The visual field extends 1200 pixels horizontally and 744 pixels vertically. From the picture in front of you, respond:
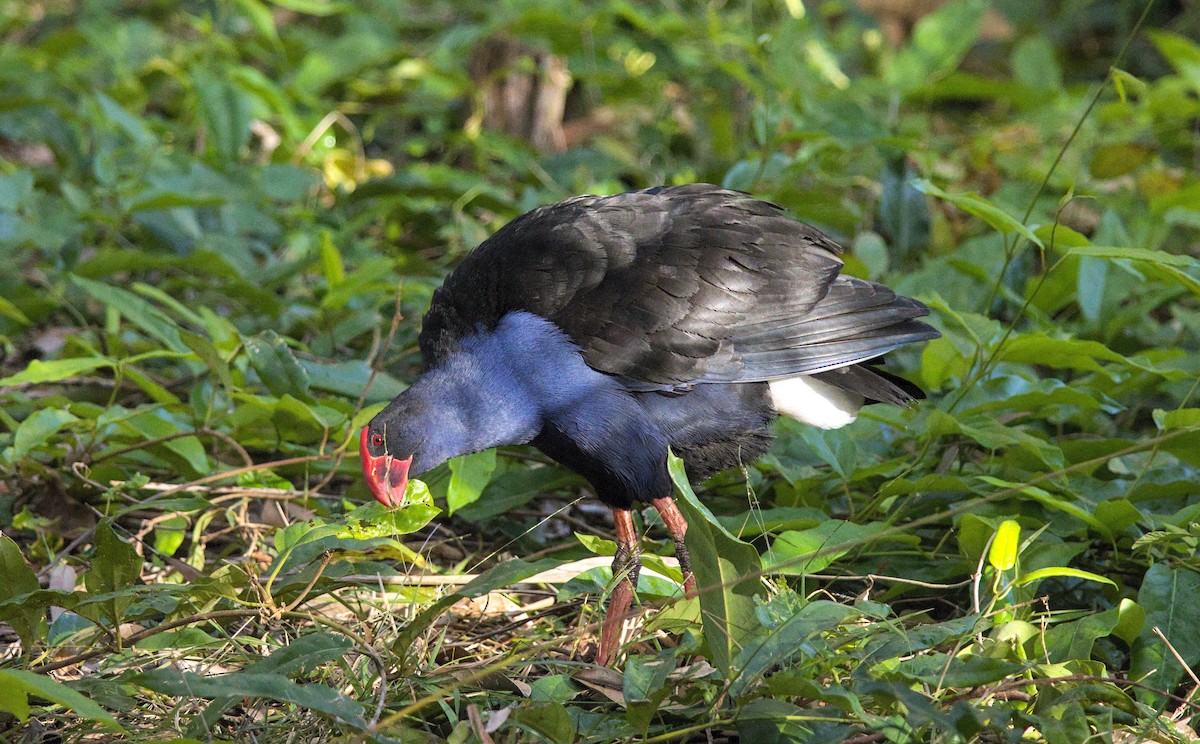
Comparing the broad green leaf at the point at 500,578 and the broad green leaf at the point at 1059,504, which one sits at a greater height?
the broad green leaf at the point at 500,578

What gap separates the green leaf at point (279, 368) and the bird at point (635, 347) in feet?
0.85

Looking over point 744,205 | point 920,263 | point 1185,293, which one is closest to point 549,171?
point 920,263

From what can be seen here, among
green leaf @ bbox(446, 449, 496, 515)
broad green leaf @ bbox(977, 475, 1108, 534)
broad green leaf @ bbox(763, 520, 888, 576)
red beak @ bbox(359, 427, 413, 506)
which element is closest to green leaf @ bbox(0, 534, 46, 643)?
red beak @ bbox(359, 427, 413, 506)

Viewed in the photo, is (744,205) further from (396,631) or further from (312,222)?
(312,222)

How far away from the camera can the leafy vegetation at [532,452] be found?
2023 mm

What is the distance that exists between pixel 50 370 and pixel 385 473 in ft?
2.92

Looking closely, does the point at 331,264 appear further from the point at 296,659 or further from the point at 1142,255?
the point at 1142,255

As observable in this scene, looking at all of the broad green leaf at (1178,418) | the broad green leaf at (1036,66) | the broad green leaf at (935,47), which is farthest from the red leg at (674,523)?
the broad green leaf at (1036,66)

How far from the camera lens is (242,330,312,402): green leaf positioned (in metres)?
2.85

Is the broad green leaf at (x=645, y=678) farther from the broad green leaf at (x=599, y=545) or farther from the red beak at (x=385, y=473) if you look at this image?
the red beak at (x=385, y=473)

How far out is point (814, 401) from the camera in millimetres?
2811

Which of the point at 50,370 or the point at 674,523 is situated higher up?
the point at 50,370

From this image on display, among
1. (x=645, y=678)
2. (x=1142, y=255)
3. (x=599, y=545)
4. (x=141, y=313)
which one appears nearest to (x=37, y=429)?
(x=141, y=313)

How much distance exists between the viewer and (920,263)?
4.23m
